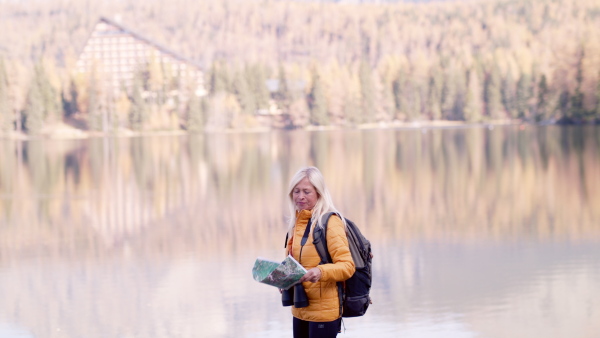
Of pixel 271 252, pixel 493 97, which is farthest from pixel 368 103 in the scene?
pixel 271 252

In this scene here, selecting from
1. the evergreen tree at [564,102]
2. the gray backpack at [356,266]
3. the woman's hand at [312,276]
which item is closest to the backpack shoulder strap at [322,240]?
the gray backpack at [356,266]

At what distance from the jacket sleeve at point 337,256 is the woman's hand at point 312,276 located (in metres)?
0.03

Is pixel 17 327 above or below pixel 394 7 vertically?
below

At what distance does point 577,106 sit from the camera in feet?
207

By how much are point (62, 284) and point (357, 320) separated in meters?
3.50

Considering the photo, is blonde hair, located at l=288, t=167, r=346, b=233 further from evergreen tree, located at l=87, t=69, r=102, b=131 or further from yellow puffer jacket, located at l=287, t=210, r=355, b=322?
evergreen tree, located at l=87, t=69, r=102, b=131

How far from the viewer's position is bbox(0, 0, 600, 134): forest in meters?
69.6

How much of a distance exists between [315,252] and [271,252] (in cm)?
664

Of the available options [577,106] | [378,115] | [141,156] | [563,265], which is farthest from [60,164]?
[378,115]

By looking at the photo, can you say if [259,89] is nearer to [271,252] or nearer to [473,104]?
[473,104]

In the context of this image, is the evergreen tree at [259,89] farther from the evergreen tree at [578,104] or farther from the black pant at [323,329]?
the black pant at [323,329]

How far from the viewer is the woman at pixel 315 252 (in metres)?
3.68

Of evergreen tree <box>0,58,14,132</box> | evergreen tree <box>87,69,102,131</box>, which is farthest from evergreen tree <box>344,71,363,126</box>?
evergreen tree <box>0,58,14,132</box>

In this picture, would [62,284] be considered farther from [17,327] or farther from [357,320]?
[357,320]
